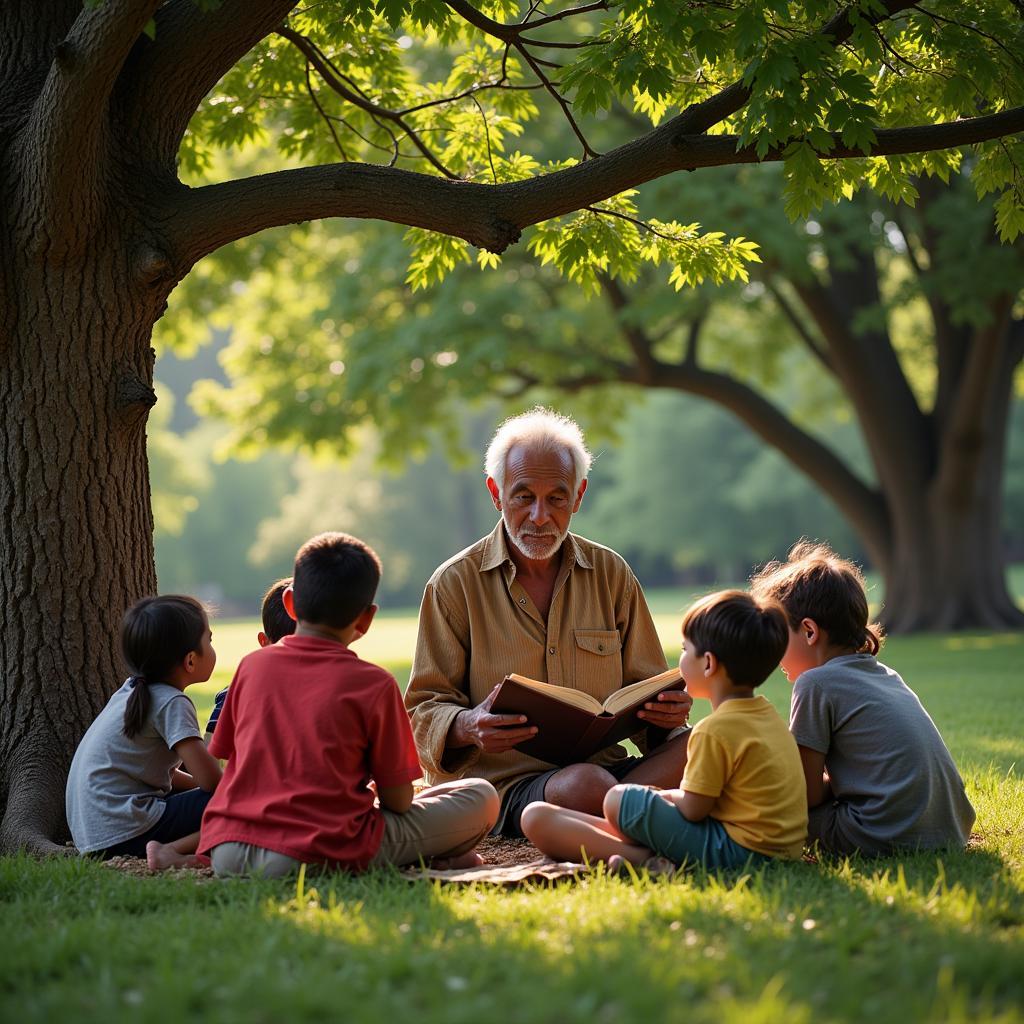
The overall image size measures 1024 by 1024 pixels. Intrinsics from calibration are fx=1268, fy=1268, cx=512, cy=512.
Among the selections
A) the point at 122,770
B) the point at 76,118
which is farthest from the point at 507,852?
the point at 76,118

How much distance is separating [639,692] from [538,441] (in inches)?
46.0

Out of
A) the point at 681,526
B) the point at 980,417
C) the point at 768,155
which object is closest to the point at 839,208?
the point at 980,417

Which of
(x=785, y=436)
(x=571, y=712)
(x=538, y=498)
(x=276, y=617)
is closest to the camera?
(x=571, y=712)

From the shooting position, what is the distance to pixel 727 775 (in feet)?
14.2

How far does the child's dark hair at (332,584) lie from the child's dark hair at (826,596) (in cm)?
152

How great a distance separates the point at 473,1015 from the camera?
2.87 meters

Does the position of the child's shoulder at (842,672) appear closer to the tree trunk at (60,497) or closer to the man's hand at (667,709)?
the man's hand at (667,709)

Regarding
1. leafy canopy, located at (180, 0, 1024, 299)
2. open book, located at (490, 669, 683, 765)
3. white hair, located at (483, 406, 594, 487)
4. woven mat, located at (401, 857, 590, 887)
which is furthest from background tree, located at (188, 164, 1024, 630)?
woven mat, located at (401, 857, 590, 887)

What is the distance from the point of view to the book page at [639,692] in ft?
15.8

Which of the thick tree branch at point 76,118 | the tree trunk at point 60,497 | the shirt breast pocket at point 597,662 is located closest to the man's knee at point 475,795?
the shirt breast pocket at point 597,662

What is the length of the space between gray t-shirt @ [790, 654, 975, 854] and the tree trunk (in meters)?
3.00

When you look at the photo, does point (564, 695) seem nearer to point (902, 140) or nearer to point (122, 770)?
point (122, 770)

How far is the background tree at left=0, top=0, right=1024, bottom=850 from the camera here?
5121 mm

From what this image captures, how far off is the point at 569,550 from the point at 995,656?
1137cm
